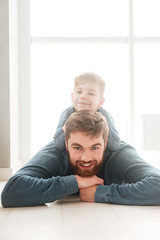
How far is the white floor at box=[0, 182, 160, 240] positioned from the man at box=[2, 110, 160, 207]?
54mm

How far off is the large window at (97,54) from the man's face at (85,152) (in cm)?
226

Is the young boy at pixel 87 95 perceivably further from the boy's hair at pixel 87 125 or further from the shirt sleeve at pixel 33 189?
the shirt sleeve at pixel 33 189

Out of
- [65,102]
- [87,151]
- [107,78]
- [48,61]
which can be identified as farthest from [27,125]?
[87,151]

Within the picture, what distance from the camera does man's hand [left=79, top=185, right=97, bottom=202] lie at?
172 centimetres

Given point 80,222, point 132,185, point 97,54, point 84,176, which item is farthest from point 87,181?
point 97,54

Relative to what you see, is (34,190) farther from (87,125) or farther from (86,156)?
(87,125)

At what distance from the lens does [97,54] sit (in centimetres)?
405

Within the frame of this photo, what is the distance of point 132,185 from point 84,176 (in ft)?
0.85

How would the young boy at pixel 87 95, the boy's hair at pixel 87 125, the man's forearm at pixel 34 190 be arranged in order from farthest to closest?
1. the young boy at pixel 87 95
2. the boy's hair at pixel 87 125
3. the man's forearm at pixel 34 190

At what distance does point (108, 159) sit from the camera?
1.97m

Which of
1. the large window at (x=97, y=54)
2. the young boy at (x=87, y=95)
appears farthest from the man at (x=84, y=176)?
the large window at (x=97, y=54)

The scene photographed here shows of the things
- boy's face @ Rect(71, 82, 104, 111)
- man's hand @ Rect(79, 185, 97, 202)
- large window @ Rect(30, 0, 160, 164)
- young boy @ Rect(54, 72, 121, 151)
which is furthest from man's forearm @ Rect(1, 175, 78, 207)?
large window @ Rect(30, 0, 160, 164)

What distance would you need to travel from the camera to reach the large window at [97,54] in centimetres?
396

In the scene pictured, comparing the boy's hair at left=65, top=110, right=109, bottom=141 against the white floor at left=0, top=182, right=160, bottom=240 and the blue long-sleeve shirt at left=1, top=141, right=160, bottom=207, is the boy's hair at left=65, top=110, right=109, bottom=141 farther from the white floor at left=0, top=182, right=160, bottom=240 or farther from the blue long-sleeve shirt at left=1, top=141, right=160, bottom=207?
the white floor at left=0, top=182, right=160, bottom=240
